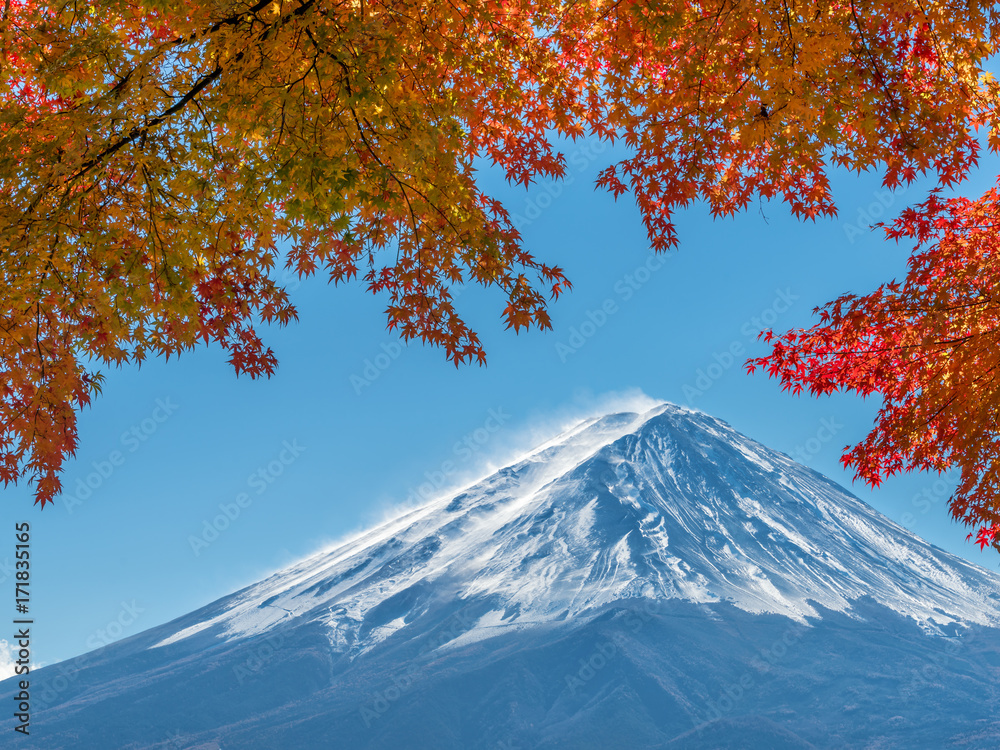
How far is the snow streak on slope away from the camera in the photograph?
246 ft

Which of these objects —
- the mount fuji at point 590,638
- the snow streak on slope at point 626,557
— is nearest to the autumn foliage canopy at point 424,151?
the mount fuji at point 590,638

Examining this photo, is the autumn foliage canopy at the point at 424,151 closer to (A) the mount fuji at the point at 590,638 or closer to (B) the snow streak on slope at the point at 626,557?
(A) the mount fuji at the point at 590,638

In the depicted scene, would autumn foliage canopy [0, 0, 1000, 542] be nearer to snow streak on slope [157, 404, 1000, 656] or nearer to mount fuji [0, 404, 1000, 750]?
mount fuji [0, 404, 1000, 750]

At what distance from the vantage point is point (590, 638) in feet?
219

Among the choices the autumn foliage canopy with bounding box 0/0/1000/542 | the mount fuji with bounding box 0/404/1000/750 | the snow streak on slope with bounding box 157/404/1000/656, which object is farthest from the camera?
the snow streak on slope with bounding box 157/404/1000/656

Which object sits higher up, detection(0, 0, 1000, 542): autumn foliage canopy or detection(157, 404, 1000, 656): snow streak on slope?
detection(157, 404, 1000, 656): snow streak on slope

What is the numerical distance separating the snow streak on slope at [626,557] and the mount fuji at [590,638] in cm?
34

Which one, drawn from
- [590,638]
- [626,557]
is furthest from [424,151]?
[626,557]

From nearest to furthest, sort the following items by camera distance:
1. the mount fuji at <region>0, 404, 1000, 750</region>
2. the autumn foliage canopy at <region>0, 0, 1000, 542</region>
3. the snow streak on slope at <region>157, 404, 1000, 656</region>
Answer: the autumn foliage canopy at <region>0, 0, 1000, 542</region>, the mount fuji at <region>0, 404, 1000, 750</region>, the snow streak on slope at <region>157, 404, 1000, 656</region>

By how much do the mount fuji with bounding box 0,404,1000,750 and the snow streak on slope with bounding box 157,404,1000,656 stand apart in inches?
13.3

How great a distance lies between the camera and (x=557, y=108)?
223 inches

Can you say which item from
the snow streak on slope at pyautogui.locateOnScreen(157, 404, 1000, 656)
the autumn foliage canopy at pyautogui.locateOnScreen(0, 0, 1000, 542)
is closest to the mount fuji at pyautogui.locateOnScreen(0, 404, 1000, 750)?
the snow streak on slope at pyautogui.locateOnScreen(157, 404, 1000, 656)

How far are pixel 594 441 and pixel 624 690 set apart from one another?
2143 inches

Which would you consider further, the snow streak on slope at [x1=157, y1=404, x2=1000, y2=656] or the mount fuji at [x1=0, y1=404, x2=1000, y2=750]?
the snow streak on slope at [x1=157, y1=404, x2=1000, y2=656]
